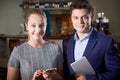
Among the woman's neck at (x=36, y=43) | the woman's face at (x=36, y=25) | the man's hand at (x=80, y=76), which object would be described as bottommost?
the man's hand at (x=80, y=76)

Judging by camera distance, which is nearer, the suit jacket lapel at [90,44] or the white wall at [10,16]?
the suit jacket lapel at [90,44]

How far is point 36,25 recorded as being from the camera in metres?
1.39

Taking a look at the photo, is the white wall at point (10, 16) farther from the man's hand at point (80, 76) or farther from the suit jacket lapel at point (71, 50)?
the man's hand at point (80, 76)

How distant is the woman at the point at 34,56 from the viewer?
139 cm

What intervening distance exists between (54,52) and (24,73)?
8.6 inches

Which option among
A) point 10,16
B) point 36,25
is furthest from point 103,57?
point 10,16

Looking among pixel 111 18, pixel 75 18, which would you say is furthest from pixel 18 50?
pixel 111 18

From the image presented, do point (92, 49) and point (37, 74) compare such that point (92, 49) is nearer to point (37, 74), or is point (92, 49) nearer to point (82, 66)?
point (82, 66)

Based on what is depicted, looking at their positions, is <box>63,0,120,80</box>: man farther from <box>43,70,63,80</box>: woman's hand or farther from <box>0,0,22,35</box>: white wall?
<box>0,0,22,35</box>: white wall

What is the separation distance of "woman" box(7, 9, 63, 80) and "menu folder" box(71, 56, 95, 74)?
0.10 meters

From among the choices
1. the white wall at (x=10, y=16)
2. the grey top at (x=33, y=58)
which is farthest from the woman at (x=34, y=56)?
the white wall at (x=10, y=16)

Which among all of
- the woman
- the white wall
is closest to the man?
the woman

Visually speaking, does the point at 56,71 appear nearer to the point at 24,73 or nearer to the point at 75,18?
the point at 24,73

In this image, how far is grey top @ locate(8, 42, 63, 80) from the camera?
4.56 feet
